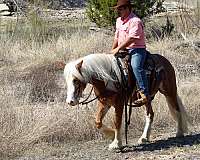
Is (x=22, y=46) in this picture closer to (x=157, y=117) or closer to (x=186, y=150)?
(x=157, y=117)

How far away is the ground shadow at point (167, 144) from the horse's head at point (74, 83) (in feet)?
3.63

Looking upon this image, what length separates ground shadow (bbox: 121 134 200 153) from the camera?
746 cm

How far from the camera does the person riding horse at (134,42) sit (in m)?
7.33

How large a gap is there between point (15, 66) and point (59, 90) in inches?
121

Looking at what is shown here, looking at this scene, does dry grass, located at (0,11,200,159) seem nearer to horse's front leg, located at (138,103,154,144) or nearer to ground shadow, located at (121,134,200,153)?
horse's front leg, located at (138,103,154,144)

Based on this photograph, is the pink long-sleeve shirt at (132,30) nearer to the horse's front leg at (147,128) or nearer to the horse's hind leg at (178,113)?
the horse's front leg at (147,128)

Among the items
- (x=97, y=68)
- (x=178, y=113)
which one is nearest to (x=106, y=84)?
(x=97, y=68)

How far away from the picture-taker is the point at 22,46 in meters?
15.4

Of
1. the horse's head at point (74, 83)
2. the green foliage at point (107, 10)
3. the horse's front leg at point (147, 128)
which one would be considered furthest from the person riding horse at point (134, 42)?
the green foliage at point (107, 10)

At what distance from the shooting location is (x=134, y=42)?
7398mm

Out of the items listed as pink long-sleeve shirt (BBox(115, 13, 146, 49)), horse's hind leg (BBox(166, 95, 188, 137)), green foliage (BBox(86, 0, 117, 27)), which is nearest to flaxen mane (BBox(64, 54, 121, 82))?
pink long-sleeve shirt (BBox(115, 13, 146, 49))

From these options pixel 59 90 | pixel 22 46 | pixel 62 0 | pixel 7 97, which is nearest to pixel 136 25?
pixel 7 97

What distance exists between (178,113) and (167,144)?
0.79 m

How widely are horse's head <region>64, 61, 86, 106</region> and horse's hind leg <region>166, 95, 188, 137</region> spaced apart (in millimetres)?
1905
